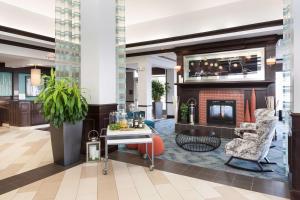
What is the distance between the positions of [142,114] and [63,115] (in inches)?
85.6

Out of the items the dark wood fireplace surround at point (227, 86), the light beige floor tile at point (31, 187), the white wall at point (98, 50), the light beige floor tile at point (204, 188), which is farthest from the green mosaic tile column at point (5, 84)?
the light beige floor tile at point (204, 188)

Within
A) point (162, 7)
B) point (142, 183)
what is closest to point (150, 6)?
point (162, 7)

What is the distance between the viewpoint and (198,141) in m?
4.91

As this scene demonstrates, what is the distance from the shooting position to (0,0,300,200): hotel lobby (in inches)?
104

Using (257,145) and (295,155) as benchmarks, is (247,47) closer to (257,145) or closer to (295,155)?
(257,145)

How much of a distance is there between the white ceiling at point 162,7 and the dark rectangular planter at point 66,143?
3.44 metres

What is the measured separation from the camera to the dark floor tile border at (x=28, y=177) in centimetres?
265

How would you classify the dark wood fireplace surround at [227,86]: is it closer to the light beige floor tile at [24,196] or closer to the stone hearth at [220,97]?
the stone hearth at [220,97]

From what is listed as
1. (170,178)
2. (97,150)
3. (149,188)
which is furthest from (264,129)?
(97,150)

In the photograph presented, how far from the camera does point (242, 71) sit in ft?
19.7

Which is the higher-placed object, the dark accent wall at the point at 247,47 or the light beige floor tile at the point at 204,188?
the dark accent wall at the point at 247,47

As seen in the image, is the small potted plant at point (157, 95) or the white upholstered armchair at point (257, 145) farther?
the small potted plant at point (157, 95)

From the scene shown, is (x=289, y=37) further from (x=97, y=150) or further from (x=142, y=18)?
(x=142, y=18)

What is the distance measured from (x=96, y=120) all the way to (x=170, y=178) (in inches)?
71.7
